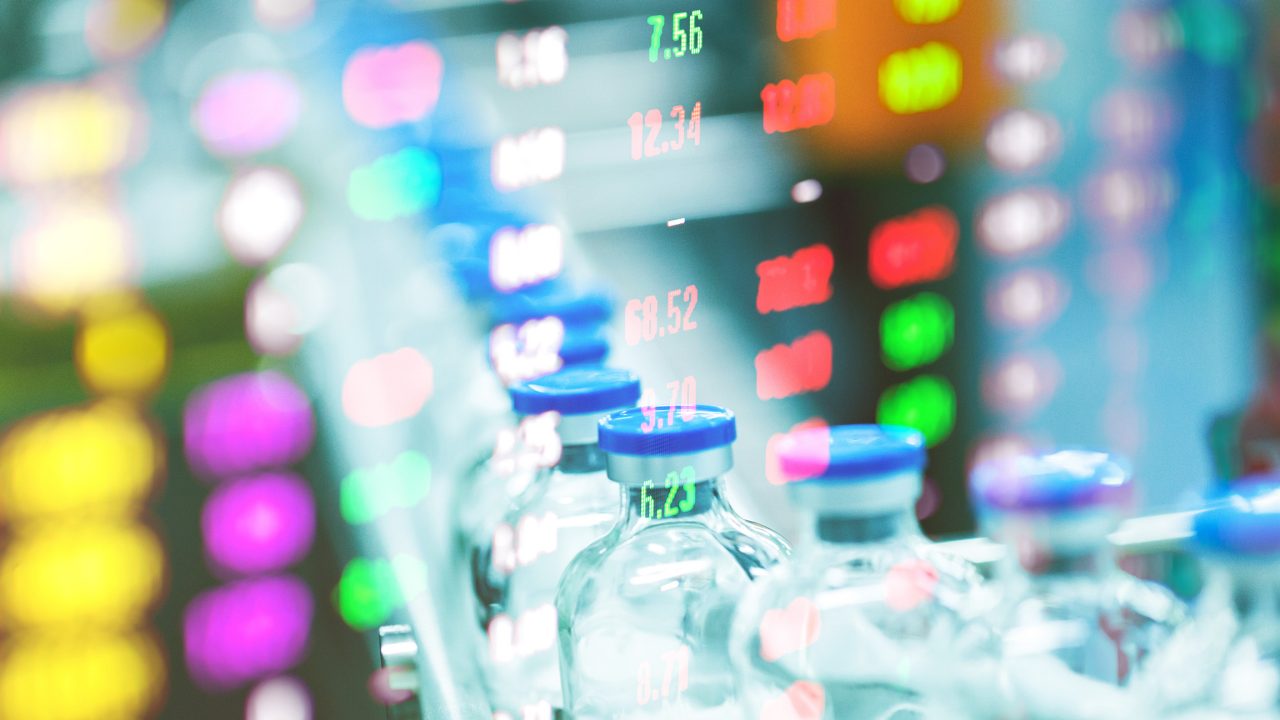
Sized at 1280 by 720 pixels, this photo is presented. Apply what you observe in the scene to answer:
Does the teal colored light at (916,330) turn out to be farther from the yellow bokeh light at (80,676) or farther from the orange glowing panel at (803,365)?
the yellow bokeh light at (80,676)

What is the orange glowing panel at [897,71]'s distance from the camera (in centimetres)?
119

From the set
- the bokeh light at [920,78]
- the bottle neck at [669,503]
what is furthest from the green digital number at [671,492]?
the bokeh light at [920,78]

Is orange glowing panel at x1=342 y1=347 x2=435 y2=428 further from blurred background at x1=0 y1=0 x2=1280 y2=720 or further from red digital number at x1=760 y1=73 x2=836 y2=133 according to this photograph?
red digital number at x1=760 y1=73 x2=836 y2=133

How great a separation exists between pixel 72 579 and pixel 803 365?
719 millimetres

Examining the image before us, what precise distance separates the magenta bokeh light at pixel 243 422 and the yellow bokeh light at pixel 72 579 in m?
0.08

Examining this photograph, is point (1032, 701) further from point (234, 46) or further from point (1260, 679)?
point (234, 46)

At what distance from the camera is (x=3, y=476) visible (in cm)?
87

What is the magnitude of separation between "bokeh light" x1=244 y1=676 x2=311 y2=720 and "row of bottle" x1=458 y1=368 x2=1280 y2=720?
0.32 m

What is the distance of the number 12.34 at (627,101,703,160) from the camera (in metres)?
0.93

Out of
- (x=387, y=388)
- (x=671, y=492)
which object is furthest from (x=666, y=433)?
(x=387, y=388)

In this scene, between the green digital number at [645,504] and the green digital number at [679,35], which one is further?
the green digital number at [679,35]

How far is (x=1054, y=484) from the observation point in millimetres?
410

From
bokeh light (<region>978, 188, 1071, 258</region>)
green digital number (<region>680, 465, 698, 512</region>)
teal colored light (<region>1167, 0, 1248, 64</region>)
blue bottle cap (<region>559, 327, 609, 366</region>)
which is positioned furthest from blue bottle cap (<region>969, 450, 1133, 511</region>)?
teal colored light (<region>1167, 0, 1248, 64</region>)

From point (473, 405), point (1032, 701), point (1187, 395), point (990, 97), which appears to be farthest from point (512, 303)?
point (1187, 395)
